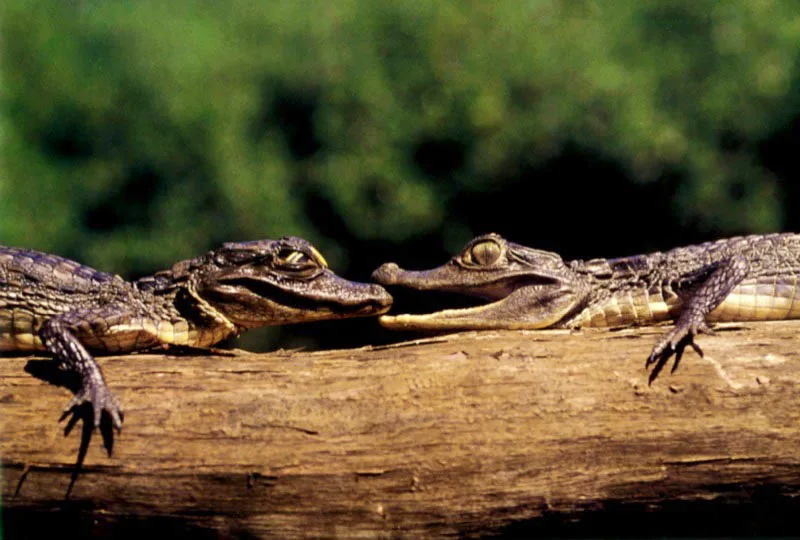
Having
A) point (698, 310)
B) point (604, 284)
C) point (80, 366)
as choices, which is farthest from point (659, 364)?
point (80, 366)

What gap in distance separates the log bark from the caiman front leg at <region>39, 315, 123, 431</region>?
0.07m

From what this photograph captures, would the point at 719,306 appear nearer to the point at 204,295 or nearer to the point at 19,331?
the point at 204,295

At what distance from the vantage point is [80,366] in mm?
3381

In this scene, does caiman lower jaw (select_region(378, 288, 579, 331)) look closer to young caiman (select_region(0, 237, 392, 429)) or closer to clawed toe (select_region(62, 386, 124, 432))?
young caiman (select_region(0, 237, 392, 429))

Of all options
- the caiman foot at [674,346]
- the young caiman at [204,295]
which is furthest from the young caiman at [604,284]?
the caiman foot at [674,346]

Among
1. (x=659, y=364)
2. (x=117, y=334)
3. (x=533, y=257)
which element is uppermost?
(x=533, y=257)

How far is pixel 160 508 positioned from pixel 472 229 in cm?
577

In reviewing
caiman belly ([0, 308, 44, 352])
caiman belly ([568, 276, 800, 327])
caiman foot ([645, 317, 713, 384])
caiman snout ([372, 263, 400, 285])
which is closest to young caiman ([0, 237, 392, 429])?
Result: caiman belly ([0, 308, 44, 352])

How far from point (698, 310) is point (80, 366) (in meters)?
2.21

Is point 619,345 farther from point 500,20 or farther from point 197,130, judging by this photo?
point 197,130

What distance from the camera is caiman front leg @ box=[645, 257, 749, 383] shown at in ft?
11.0

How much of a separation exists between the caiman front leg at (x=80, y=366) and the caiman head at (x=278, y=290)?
1.91ft

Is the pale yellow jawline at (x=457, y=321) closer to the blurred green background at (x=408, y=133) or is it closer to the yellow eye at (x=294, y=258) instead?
the yellow eye at (x=294, y=258)

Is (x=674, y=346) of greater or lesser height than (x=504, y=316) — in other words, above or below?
below
